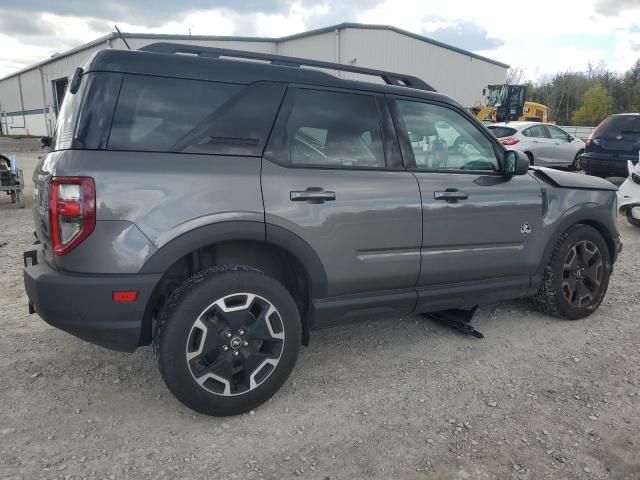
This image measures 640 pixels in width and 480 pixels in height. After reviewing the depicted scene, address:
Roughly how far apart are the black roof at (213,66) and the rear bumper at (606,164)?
9236 mm

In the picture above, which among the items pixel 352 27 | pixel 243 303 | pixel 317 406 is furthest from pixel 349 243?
pixel 352 27

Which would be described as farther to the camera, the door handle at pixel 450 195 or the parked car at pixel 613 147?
the parked car at pixel 613 147

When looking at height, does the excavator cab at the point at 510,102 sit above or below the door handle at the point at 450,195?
above

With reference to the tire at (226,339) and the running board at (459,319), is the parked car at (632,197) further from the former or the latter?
→ the tire at (226,339)

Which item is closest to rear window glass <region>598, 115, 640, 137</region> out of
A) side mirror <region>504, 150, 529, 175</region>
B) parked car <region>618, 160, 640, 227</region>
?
parked car <region>618, 160, 640, 227</region>

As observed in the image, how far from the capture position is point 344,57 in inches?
1132

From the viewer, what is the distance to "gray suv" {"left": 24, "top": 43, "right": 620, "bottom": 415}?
8.09ft

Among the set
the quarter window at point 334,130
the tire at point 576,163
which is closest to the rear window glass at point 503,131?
the tire at point 576,163

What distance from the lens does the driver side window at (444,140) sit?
3.36 metres

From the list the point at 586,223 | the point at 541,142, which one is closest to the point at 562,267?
the point at 586,223

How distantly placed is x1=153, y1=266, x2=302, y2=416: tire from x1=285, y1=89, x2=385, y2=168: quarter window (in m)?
0.80

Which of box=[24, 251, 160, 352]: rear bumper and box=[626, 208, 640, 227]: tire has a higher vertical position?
box=[24, 251, 160, 352]: rear bumper

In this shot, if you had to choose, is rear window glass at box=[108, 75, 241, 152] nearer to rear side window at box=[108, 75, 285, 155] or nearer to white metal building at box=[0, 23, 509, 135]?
rear side window at box=[108, 75, 285, 155]

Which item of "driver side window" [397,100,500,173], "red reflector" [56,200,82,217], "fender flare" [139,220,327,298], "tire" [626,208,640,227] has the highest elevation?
"driver side window" [397,100,500,173]
